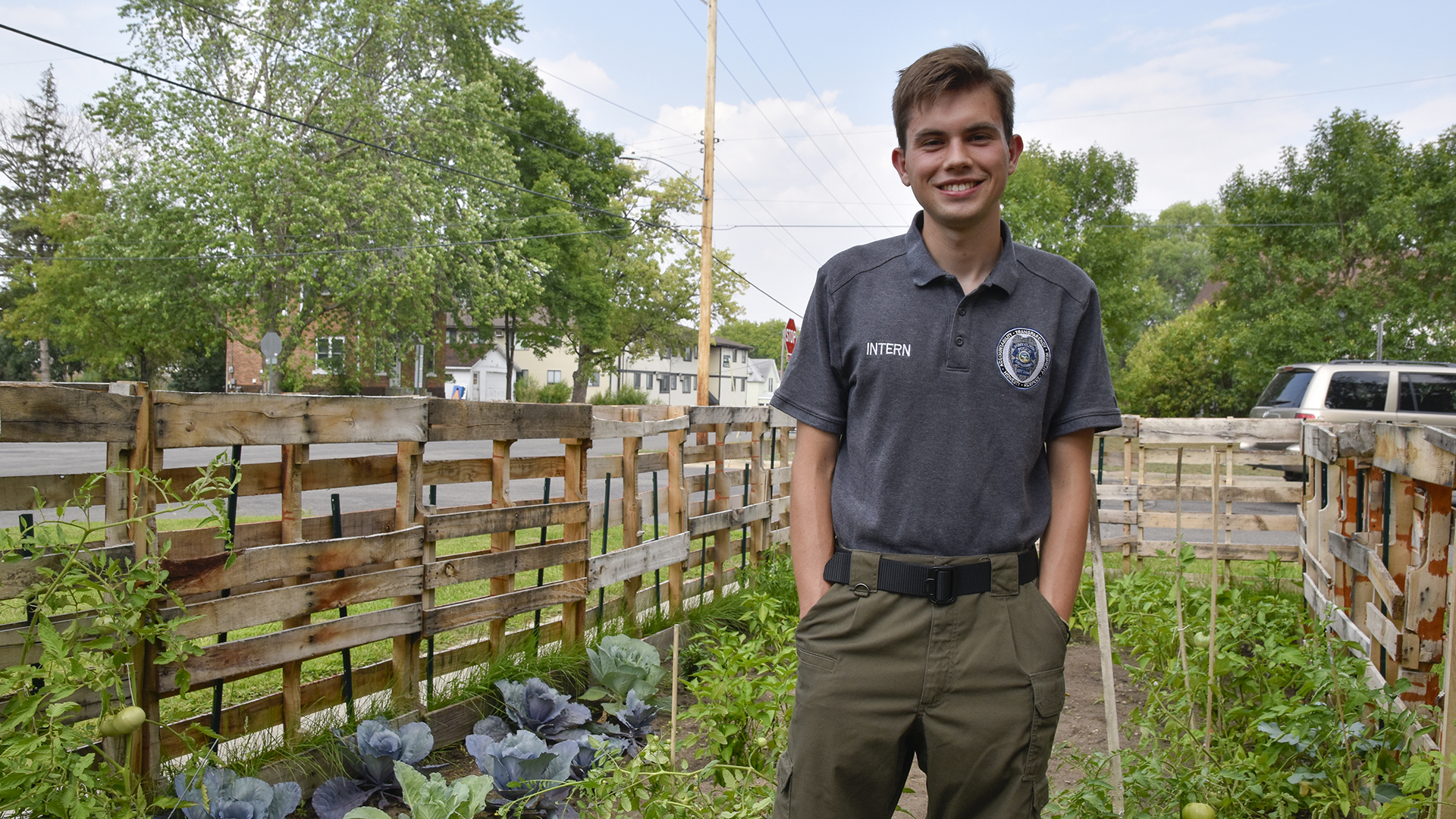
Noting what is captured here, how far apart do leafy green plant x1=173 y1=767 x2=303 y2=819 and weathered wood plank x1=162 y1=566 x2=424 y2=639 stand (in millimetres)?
404

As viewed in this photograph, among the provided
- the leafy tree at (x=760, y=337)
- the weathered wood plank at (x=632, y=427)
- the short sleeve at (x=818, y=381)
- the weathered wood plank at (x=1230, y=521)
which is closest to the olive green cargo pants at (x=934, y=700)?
the short sleeve at (x=818, y=381)

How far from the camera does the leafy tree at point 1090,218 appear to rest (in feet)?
109

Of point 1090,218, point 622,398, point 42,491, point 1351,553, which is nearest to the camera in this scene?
point 42,491

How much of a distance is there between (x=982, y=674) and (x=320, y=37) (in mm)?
29069

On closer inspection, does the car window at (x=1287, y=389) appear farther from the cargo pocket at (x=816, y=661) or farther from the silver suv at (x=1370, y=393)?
the cargo pocket at (x=816, y=661)

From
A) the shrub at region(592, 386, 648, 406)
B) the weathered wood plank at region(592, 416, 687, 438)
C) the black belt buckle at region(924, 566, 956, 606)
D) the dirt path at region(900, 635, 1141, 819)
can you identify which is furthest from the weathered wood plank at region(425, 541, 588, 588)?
the shrub at region(592, 386, 648, 406)

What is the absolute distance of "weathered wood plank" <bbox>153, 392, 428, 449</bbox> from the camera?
287 centimetres

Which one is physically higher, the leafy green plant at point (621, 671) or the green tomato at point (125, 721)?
the green tomato at point (125, 721)

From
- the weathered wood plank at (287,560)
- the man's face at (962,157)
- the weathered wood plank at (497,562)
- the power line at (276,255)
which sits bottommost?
the weathered wood plank at (497,562)

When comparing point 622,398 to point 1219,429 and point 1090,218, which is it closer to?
point 1090,218

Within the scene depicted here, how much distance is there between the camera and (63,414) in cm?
257

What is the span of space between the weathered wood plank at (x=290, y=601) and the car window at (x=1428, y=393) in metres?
14.9

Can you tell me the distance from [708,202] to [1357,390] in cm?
1273

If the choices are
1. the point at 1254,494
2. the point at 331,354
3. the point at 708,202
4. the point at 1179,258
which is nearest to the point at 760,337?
the point at 1179,258
